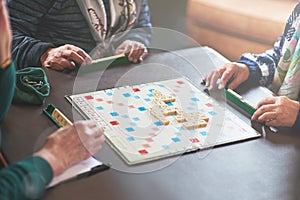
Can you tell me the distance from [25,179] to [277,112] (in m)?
0.65

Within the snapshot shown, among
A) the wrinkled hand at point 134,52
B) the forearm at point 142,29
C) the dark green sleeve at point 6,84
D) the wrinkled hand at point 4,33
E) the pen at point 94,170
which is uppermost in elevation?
the wrinkled hand at point 4,33

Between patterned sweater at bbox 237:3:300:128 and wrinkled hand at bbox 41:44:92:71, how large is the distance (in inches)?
18.1

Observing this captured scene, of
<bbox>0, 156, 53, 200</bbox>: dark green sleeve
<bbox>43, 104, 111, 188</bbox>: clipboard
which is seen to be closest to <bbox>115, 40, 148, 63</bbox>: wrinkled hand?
<bbox>43, 104, 111, 188</bbox>: clipboard

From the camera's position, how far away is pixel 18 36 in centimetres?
168

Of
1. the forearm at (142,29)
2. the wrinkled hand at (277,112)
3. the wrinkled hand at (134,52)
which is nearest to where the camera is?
the wrinkled hand at (277,112)

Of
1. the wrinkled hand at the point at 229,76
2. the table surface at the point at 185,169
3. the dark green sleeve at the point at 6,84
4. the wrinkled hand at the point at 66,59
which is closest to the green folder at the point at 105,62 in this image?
the wrinkled hand at the point at 66,59

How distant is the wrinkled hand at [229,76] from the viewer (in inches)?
58.9

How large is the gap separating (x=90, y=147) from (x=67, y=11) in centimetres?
75

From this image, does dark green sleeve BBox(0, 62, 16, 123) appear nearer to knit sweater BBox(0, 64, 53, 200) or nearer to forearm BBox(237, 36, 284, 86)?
knit sweater BBox(0, 64, 53, 200)

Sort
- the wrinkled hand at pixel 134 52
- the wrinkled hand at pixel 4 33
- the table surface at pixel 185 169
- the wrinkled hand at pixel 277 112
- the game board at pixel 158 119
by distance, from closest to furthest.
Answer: the wrinkled hand at pixel 4 33, the table surface at pixel 185 169, the game board at pixel 158 119, the wrinkled hand at pixel 277 112, the wrinkled hand at pixel 134 52

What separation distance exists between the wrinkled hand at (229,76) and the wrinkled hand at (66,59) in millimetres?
347

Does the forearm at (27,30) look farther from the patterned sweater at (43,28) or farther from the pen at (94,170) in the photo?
the pen at (94,170)

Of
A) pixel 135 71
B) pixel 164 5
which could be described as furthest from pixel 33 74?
pixel 164 5

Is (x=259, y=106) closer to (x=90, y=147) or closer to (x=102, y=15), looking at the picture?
(x=90, y=147)
